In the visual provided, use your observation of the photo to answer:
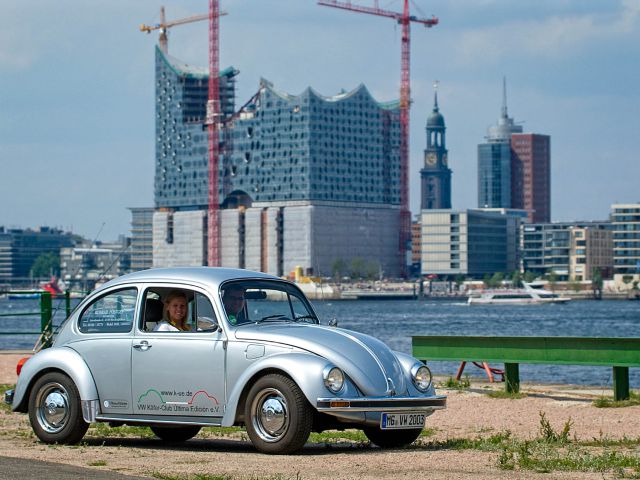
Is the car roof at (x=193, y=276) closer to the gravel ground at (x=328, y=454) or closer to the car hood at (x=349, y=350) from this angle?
the car hood at (x=349, y=350)

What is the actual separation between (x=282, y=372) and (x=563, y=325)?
93612 mm

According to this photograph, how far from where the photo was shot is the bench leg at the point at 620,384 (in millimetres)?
19859

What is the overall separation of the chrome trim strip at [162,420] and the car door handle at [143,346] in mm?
603

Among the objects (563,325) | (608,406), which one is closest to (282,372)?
(608,406)

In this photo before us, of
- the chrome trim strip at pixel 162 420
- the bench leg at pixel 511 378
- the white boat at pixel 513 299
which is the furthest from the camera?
the white boat at pixel 513 299

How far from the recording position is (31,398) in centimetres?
1400

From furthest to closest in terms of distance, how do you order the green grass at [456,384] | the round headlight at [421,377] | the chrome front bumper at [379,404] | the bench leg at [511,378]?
1. the green grass at [456,384]
2. the bench leg at [511,378]
3. the round headlight at [421,377]
4. the chrome front bumper at [379,404]

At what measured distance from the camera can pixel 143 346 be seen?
13602 mm

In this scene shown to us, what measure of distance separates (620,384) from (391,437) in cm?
725

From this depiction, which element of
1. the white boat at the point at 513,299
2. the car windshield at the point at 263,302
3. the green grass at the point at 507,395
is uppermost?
the car windshield at the point at 263,302

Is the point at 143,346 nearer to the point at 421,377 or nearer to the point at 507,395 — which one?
the point at 421,377

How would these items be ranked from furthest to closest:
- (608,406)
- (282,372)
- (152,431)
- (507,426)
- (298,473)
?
(608,406), (507,426), (152,431), (282,372), (298,473)

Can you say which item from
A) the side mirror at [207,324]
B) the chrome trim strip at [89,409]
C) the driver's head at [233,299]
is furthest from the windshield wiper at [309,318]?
the chrome trim strip at [89,409]

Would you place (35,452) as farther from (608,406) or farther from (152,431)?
(608,406)
